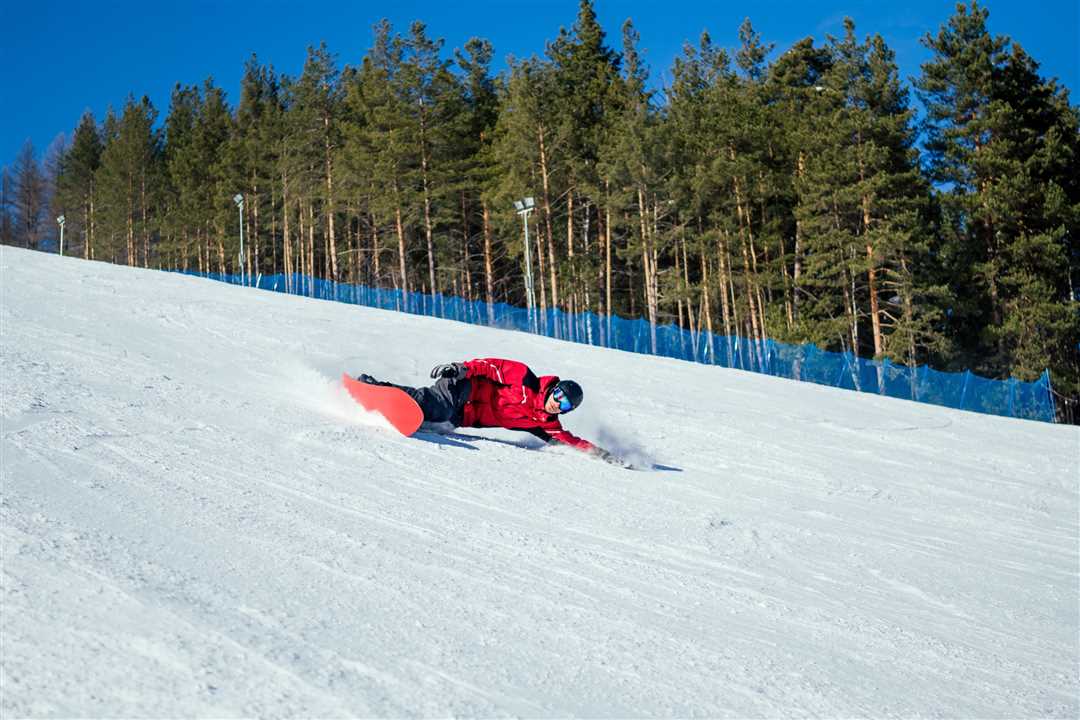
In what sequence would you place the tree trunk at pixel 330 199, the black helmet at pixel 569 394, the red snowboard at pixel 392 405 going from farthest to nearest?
the tree trunk at pixel 330 199 < the black helmet at pixel 569 394 < the red snowboard at pixel 392 405

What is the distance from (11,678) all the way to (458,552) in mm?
1860

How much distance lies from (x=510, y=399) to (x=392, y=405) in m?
1.04

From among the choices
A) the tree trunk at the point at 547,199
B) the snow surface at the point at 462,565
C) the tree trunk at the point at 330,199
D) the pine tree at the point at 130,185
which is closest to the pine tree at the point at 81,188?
the pine tree at the point at 130,185

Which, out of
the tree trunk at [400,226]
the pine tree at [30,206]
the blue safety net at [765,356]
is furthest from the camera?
the pine tree at [30,206]

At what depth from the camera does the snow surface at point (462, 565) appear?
88.7 inches

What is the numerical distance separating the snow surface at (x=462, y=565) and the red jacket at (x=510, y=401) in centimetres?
23

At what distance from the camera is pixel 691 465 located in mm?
7160

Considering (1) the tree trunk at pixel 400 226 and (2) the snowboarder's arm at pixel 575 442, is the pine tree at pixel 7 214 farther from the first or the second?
(2) the snowboarder's arm at pixel 575 442

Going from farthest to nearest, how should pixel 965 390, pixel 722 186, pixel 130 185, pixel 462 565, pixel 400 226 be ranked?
1. pixel 130 185
2. pixel 400 226
3. pixel 722 186
4. pixel 965 390
5. pixel 462 565

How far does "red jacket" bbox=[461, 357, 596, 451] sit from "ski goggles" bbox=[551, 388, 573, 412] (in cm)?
10

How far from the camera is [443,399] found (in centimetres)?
636

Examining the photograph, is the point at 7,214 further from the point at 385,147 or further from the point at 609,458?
the point at 609,458

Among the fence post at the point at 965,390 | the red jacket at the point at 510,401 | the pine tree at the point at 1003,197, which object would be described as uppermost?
the pine tree at the point at 1003,197

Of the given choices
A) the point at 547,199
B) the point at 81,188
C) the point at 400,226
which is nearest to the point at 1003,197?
the point at 547,199
